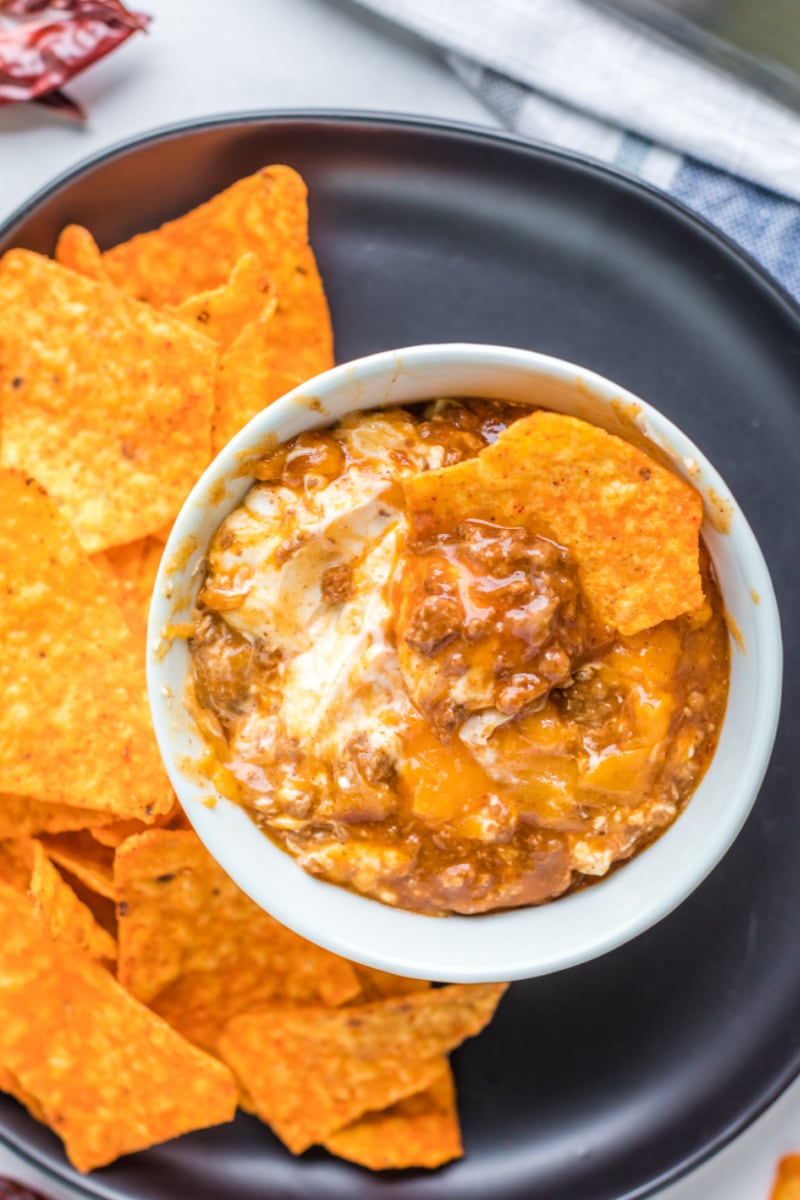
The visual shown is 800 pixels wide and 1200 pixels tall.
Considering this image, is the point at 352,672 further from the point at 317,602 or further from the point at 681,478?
the point at 681,478

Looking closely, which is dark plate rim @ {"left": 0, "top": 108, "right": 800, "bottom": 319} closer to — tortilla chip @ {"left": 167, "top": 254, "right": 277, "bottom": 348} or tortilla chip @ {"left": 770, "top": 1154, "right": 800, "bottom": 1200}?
tortilla chip @ {"left": 167, "top": 254, "right": 277, "bottom": 348}

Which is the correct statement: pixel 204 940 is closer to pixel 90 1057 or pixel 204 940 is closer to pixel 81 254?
pixel 90 1057

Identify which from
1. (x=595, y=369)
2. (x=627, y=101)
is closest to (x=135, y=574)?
(x=595, y=369)

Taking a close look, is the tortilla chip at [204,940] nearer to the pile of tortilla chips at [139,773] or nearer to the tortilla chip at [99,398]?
the pile of tortilla chips at [139,773]

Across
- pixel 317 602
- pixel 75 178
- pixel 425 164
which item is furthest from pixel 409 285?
pixel 317 602

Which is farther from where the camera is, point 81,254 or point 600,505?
point 81,254

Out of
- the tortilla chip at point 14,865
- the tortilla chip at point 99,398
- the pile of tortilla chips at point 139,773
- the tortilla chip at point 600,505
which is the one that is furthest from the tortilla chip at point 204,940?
the tortilla chip at point 600,505
